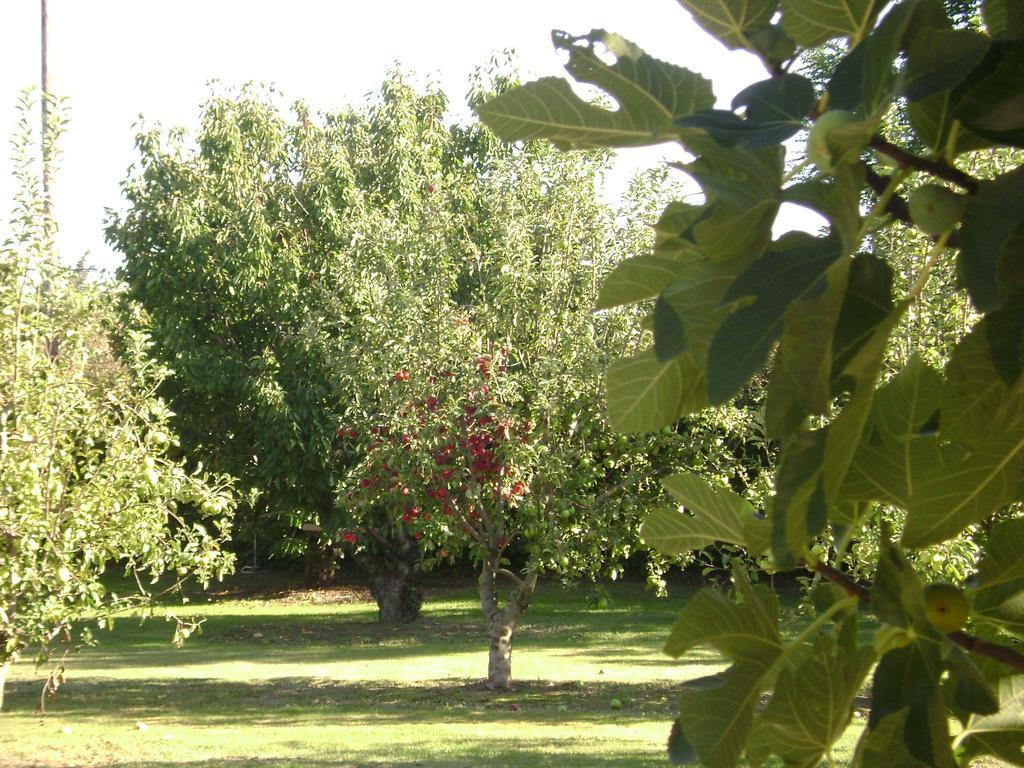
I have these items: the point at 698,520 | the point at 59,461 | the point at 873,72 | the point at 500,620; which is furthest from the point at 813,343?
the point at 500,620

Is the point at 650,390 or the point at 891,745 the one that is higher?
the point at 650,390

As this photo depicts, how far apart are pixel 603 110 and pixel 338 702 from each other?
1046 centimetres

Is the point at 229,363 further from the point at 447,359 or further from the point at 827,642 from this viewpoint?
the point at 827,642

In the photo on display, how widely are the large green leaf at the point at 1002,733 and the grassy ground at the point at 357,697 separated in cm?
678

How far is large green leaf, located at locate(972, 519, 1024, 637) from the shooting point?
2.21 feet

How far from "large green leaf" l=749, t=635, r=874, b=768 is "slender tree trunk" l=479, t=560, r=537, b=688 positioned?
32.4 feet

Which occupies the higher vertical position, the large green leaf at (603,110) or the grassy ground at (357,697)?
the large green leaf at (603,110)

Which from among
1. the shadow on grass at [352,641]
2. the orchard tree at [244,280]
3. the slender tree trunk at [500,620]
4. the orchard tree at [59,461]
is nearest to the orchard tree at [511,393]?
the slender tree trunk at [500,620]

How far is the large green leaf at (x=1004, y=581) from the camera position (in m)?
0.67

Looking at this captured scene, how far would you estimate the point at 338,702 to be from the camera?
10.4 m

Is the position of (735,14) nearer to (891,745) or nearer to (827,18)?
(827,18)

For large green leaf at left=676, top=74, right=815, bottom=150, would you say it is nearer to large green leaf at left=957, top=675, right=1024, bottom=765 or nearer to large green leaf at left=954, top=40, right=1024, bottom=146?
large green leaf at left=954, top=40, right=1024, bottom=146

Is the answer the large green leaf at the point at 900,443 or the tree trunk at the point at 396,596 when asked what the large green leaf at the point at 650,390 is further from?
the tree trunk at the point at 396,596

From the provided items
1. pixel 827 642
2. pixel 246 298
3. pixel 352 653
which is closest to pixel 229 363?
pixel 246 298
